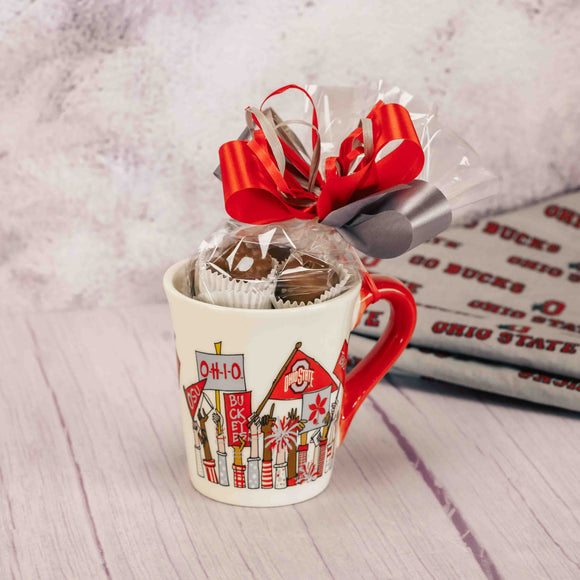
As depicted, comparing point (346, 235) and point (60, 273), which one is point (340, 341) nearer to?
point (346, 235)

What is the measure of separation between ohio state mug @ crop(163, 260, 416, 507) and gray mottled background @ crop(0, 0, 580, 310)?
349 millimetres

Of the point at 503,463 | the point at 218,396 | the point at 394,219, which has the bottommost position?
the point at 503,463

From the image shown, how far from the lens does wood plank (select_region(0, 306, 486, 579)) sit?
1.62 feet

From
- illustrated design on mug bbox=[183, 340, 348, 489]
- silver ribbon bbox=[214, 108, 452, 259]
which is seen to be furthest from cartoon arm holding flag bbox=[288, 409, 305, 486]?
silver ribbon bbox=[214, 108, 452, 259]

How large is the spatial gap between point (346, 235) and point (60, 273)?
1.48 ft

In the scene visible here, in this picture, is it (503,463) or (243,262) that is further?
(503,463)

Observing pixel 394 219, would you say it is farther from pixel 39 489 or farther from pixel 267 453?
pixel 39 489

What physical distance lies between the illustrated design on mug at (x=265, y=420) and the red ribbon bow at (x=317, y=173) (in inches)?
3.5

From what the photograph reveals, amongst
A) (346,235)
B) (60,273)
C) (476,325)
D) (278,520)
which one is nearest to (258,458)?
(278,520)

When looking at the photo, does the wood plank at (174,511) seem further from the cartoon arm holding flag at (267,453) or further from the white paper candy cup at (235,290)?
the white paper candy cup at (235,290)

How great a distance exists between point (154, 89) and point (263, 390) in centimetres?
45

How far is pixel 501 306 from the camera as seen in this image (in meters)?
0.81

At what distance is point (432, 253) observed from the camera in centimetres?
92

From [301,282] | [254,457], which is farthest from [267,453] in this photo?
[301,282]
